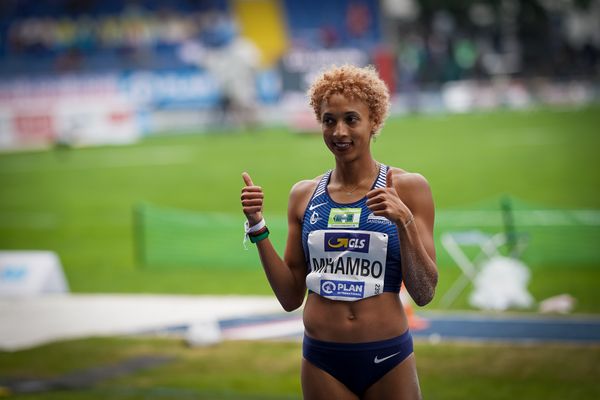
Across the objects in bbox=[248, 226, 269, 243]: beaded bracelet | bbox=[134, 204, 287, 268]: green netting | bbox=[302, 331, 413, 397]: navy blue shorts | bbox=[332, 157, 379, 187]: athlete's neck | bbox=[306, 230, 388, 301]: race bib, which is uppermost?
bbox=[332, 157, 379, 187]: athlete's neck

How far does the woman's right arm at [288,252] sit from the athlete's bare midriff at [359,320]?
8.9 inches

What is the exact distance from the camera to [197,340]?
8969 mm

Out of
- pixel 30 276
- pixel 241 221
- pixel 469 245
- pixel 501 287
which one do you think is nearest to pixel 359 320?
pixel 501 287

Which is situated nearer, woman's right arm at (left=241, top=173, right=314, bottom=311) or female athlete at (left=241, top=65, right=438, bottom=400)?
female athlete at (left=241, top=65, right=438, bottom=400)

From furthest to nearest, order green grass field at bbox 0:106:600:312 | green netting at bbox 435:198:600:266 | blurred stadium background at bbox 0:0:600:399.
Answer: green grass field at bbox 0:106:600:312 < green netting at bbox 435:198:600:266 < blurred stadium background at bbox 0:0:600:399

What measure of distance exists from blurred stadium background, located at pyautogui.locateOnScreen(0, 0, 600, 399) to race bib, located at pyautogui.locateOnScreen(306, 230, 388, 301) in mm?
1029

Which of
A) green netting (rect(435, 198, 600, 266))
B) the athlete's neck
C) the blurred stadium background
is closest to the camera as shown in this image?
the athlete's neck

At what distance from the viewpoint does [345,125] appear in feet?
13.7

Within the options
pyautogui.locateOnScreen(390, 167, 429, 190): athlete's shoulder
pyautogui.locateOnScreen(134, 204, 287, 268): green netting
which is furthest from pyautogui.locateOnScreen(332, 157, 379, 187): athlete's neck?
pyautogui.locateOnScreen(134, 204, 287, 268): green netting

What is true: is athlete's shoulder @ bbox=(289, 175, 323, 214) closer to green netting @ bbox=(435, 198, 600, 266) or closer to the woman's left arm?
the woman's left arm

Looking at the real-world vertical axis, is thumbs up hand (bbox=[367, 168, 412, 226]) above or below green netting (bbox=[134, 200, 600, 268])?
above

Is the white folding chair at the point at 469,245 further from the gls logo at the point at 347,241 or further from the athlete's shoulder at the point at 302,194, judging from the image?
the gls logo at the point at 347,241

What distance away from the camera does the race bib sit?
415 cm

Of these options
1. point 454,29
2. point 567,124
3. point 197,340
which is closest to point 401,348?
point 197,340
